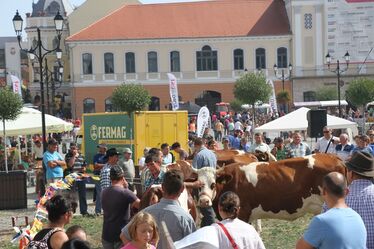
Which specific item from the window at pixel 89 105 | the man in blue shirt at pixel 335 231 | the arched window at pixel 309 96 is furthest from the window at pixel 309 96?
the man in blue shirt at pixel 335 231

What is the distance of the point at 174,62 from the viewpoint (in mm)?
67438

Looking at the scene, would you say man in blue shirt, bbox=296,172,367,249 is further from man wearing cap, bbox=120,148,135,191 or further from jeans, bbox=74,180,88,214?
jeans, bbox=74,180,88,214

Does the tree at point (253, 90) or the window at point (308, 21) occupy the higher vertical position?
the window at point (308, 21)

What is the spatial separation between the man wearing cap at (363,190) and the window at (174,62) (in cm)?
6132

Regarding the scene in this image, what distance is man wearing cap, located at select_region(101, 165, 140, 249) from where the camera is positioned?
325 inches

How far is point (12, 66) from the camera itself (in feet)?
313

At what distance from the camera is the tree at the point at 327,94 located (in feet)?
198

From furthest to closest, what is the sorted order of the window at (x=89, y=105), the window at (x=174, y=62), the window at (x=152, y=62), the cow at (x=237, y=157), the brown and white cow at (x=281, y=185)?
the window at (x=89, y=105), the window at (x=174, y=62), the window at (x=152, y=62), the cow at (x=237, y=157), the brown and white cow at (x=281, y=185)

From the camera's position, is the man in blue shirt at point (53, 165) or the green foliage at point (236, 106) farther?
the green foliage at point (236, 106)

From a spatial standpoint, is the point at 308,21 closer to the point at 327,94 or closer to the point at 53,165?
the point at 327,94

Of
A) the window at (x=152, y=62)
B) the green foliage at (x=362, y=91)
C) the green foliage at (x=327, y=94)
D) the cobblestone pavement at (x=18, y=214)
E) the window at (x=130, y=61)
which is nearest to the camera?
the cobblestone pavement at (x=18, y=214)

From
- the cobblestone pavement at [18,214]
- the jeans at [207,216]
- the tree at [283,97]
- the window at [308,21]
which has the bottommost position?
the cobblestone pavement at [18,214]

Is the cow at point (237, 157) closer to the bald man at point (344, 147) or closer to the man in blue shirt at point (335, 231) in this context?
the bald man at point (344, 147)

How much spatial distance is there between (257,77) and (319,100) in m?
16.5
